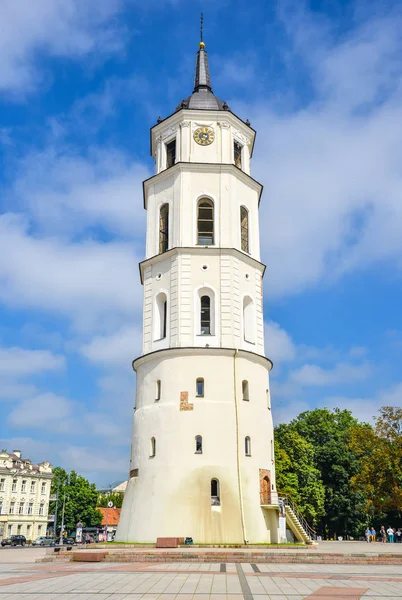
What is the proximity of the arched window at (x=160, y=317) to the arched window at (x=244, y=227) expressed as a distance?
5392mm

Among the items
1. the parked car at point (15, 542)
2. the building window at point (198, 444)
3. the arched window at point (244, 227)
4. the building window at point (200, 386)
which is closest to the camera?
the building window at point (198, 444)

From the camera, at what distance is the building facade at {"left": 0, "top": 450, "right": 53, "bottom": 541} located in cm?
7481

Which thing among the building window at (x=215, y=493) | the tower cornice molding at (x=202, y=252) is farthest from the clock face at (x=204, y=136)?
the building window at (x=215, y=493)

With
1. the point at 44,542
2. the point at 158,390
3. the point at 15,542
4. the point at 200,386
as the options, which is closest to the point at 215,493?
the point at 200,386

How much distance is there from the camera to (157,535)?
87.4 ft

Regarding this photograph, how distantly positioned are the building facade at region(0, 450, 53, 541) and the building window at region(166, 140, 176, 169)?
53.7m

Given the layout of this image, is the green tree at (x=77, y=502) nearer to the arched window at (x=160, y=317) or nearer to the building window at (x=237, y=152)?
the arched window at (x=160, y=317)

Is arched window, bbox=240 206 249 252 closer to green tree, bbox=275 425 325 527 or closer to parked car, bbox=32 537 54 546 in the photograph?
green tree, bbox=275 425 325 527

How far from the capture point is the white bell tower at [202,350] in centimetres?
2730

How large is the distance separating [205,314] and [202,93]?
1476 centimetres

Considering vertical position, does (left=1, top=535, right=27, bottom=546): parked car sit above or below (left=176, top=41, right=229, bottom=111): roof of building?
below

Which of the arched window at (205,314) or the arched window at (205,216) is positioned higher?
the arched window at (205,216)

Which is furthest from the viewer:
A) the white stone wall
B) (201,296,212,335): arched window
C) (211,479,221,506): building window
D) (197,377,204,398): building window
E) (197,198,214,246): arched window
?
(197,198,214,246): arched window

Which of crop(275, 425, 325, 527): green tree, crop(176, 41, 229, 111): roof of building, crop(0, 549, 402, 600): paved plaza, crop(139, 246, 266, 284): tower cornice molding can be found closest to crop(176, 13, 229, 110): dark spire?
crop(176, 41, 229, 111): roof of building
